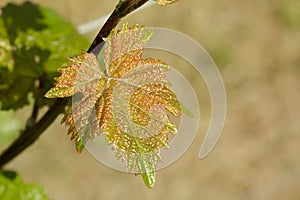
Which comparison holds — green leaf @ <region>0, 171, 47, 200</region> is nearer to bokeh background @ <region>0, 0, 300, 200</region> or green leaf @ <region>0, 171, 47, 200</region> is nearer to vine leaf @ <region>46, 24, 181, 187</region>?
vine leaf @ <region>46, 24, 181, 187</region>

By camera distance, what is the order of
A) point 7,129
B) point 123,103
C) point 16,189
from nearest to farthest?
point 123,103 → point 16,189 → point 7,129

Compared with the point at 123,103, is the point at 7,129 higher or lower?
lower

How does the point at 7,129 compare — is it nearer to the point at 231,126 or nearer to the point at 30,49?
the point at 30,49

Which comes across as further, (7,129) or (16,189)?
(7,129)

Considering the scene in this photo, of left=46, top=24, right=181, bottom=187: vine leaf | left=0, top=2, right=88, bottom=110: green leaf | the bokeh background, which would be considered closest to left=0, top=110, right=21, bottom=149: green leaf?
left=0, top=2, right=88, bottom=110: green leaf

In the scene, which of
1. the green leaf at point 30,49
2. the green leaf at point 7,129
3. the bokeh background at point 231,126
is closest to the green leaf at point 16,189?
the green leaf at point 30,49

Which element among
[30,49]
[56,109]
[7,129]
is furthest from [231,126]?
[56,109]

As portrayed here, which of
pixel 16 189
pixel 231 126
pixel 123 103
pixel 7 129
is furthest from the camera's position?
pixel 231 126

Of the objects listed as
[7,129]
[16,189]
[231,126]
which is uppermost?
[16,189]
